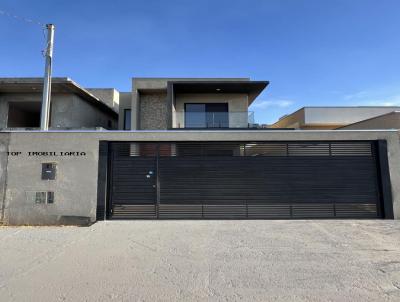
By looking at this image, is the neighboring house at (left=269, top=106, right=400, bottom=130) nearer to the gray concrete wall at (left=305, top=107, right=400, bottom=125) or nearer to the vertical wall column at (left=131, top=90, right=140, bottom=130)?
the gray concrete wall at (left=305, top=107, right=400, bottom=125)

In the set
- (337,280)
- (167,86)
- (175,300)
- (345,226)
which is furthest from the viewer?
(167,86)

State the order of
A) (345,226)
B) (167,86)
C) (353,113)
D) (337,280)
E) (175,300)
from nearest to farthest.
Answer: (175,300), (337,280), (345,226), (167,86), (353,113)

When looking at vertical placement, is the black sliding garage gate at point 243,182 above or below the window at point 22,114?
below

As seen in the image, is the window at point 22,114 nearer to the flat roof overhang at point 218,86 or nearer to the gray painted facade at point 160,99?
the gray painted facade at point 160,99

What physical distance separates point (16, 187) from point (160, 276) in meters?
6.73

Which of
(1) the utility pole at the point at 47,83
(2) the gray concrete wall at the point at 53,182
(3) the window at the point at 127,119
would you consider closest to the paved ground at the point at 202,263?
(2) the gray concrete wall at the point at 53,182

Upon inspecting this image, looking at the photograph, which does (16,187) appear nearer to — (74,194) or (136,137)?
(74,194)

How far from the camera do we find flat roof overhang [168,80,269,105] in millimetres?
15750

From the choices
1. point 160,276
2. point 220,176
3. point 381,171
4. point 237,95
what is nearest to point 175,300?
point 160,276

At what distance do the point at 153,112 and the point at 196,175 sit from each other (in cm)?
999

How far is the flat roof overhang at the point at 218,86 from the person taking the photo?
15750mm

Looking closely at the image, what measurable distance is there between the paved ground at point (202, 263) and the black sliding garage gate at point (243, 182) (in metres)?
1.00

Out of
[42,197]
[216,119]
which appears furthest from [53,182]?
[216,119]

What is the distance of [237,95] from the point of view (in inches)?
693
